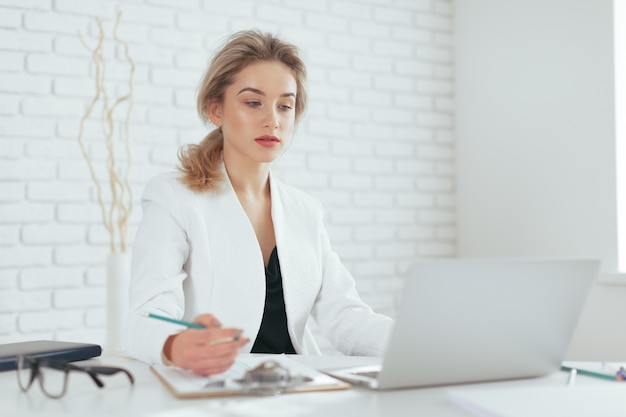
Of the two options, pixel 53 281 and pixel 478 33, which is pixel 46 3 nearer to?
pixel 53 281

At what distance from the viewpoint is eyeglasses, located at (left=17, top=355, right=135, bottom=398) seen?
1.01 metres

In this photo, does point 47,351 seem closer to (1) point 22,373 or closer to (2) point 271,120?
(1) point 22,373

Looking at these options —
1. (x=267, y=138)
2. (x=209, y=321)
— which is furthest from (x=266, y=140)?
(x=209, y=321)

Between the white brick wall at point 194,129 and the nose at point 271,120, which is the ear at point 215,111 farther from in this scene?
the white brick wall at point 194,129

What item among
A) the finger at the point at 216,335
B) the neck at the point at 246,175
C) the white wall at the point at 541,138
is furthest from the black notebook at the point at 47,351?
the white wall at the point at 541,138

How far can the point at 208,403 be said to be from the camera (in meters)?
0.98

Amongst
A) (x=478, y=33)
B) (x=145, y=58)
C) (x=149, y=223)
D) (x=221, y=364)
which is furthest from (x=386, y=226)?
(x=221, y=364)

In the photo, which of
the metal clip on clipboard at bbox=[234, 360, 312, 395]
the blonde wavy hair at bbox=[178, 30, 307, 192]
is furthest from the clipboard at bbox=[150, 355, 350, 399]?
the blonde wavy hair at bbox=[178, 30, 307, 192]

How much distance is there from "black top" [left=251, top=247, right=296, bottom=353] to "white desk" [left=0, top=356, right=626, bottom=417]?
0.74 m

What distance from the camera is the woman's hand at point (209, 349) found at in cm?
111

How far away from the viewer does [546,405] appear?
93cm

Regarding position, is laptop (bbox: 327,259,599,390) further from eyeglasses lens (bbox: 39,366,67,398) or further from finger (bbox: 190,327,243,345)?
eyeglasses lens (bbox: 39,366,67,398)

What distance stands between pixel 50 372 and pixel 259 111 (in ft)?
3.19

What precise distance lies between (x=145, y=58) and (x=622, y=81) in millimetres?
1893
